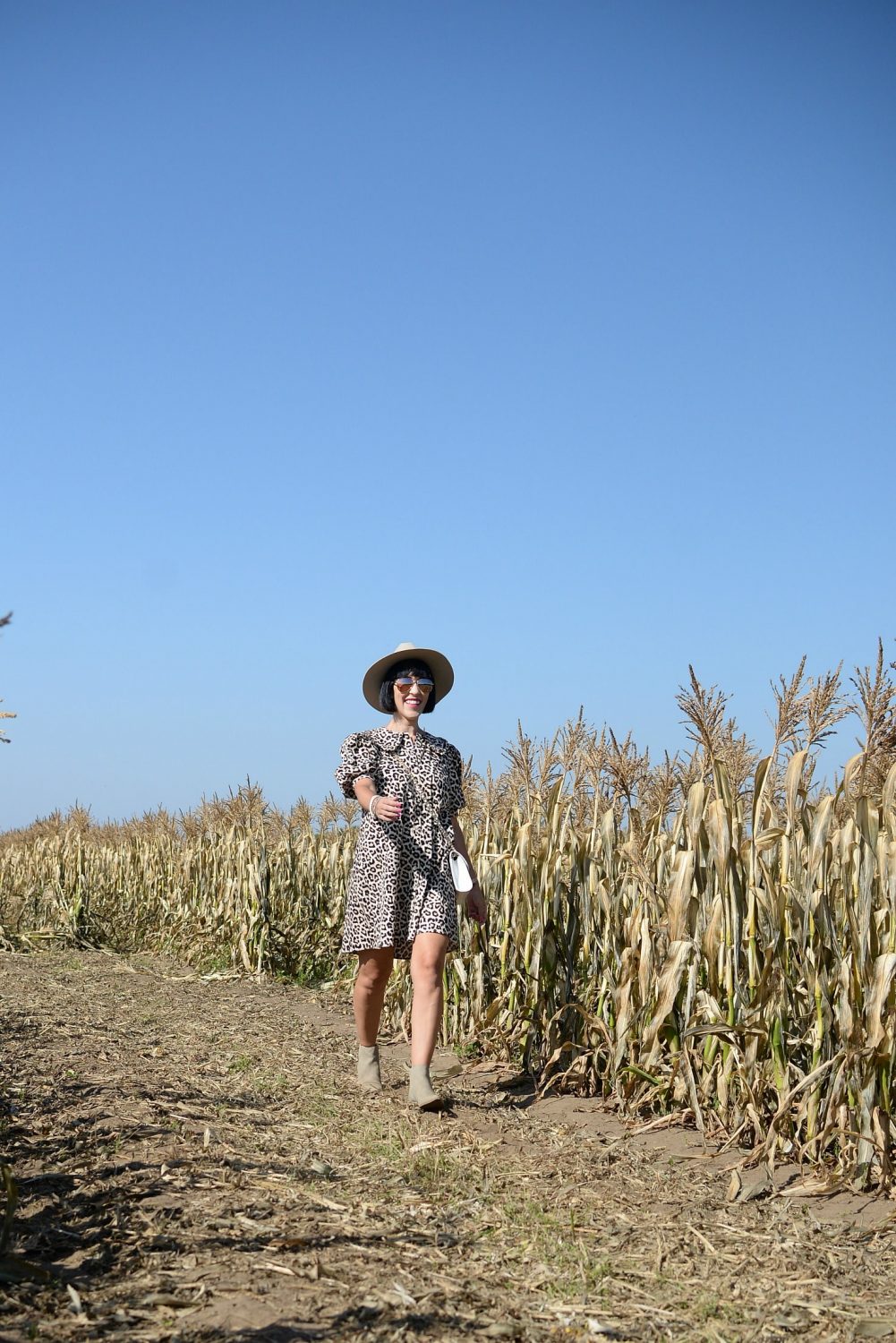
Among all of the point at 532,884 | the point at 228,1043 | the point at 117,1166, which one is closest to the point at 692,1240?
the point at 117,1166

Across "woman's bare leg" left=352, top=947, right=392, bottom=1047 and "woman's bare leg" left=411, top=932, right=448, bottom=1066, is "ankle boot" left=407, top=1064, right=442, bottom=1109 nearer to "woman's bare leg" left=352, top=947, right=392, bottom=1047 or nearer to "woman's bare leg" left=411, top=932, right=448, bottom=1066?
"woman's bare leg" left=411, top=932, right=448, bottom=1066

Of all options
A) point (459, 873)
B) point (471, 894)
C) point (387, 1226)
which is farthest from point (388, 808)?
point (387, 1226)

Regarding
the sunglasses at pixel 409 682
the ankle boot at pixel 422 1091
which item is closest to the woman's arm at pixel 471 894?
the sunglasses at pixel 409 682

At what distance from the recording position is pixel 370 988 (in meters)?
5.52

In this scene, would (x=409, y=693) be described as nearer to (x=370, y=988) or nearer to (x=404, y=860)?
(x=404, y=860)

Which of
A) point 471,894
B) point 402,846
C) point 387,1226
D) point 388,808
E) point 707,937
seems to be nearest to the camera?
point 387,1226

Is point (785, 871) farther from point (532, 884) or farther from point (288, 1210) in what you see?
point (288, 1210)

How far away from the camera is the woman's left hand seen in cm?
556

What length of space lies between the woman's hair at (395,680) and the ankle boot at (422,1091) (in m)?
1.70

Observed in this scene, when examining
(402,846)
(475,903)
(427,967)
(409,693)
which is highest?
(409,693)

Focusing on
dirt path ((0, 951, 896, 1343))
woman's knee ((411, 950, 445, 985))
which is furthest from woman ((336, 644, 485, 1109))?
dirt path ((0, 951, 896, 1343))

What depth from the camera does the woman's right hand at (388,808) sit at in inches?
203

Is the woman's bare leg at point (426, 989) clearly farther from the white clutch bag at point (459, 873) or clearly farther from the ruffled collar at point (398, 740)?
the ruffled collar at point (398, 740)

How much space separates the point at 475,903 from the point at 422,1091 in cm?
92
